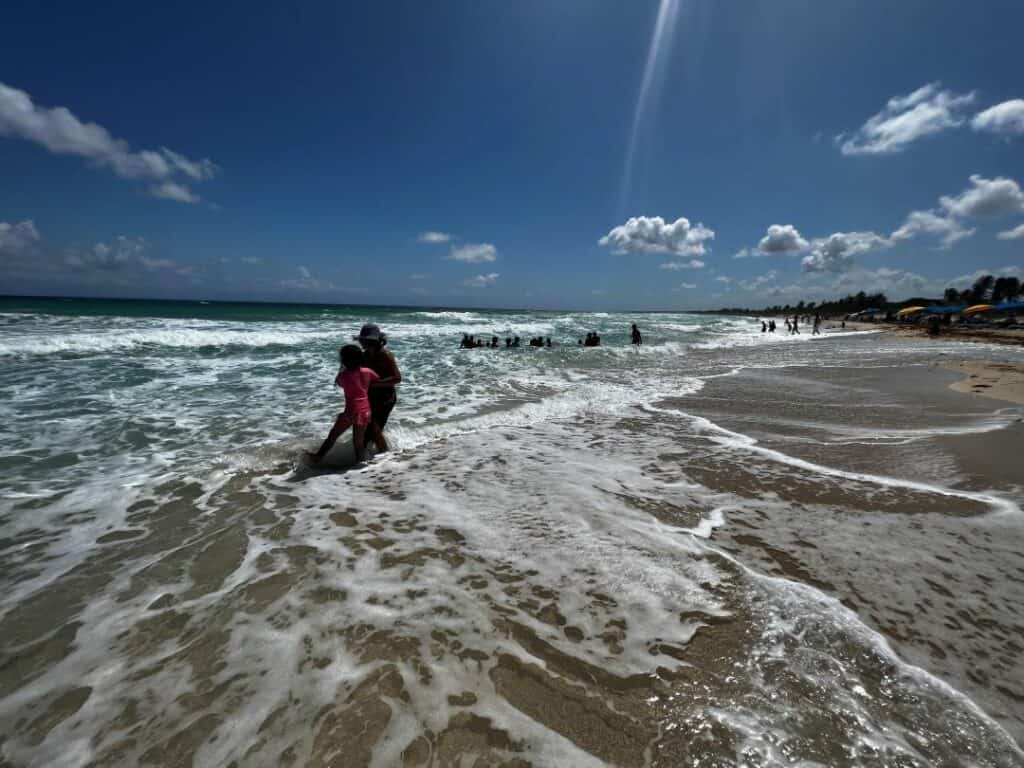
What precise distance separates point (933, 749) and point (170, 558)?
484 cm

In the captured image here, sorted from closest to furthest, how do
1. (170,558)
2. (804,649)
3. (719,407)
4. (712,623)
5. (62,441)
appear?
(804,649) < (712,623) < (170,558) < (62,441) < (719,407)

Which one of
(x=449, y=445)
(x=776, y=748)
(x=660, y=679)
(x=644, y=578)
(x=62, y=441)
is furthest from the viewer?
(x=449, y=445)

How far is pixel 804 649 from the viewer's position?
237 centimetres

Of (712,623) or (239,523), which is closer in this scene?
(712,623)

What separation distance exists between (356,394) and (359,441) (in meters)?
0.65

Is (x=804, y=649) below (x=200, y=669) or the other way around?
the other way around

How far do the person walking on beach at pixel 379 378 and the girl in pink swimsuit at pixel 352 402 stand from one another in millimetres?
373

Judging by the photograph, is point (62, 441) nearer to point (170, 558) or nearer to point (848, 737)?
point (170, 558)

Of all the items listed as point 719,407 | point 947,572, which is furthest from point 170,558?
point 719,407

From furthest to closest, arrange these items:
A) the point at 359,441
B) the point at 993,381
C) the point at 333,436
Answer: the point at 993,381
the point at 359,441
the point at 333,436

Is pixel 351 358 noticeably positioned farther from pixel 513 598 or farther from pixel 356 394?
pixel 513 598

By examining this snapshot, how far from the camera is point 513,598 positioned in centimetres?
288

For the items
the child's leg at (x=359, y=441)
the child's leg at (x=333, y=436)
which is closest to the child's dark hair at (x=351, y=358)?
the child's leg at (x=333, y=436)

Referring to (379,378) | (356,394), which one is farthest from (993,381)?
(356,394)
